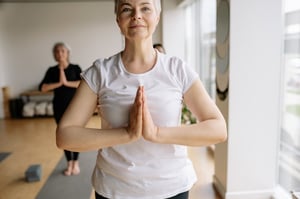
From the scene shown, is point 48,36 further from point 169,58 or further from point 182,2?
point 169,58

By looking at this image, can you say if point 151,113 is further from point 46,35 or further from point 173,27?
point 46,35

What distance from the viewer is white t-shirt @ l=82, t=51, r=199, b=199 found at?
0.79 meters

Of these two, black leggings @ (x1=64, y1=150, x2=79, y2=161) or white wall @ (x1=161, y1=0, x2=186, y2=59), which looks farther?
white wall @ (x1=161, y1=0, x2=186, y2=59)

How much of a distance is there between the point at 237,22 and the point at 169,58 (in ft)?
6.02

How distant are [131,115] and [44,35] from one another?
715 cm

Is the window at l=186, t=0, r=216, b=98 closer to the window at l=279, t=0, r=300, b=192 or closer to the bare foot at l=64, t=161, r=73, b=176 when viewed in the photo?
→ the window at l=279, t=0, r=300, b=192

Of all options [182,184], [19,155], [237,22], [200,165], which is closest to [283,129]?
[237,22]

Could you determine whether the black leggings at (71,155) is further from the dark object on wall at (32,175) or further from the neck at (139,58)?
the neck at (139,58)

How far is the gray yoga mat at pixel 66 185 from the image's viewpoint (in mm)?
2953

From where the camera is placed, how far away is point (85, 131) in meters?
0.77

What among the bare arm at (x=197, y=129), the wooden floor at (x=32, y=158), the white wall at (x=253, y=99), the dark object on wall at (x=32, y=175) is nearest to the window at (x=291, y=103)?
the white wall at (x=253, y=99)

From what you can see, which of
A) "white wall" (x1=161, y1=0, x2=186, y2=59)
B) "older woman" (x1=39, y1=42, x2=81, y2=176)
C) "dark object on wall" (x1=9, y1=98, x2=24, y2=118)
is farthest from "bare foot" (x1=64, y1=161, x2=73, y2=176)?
"dark object on wall" (x1=9, y1=98, x2=24, y2=118)

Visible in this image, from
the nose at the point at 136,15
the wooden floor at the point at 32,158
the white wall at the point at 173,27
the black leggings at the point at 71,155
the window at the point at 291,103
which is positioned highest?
the white wall at the point at 173,27

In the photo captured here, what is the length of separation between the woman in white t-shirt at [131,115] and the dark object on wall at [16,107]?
693cm
